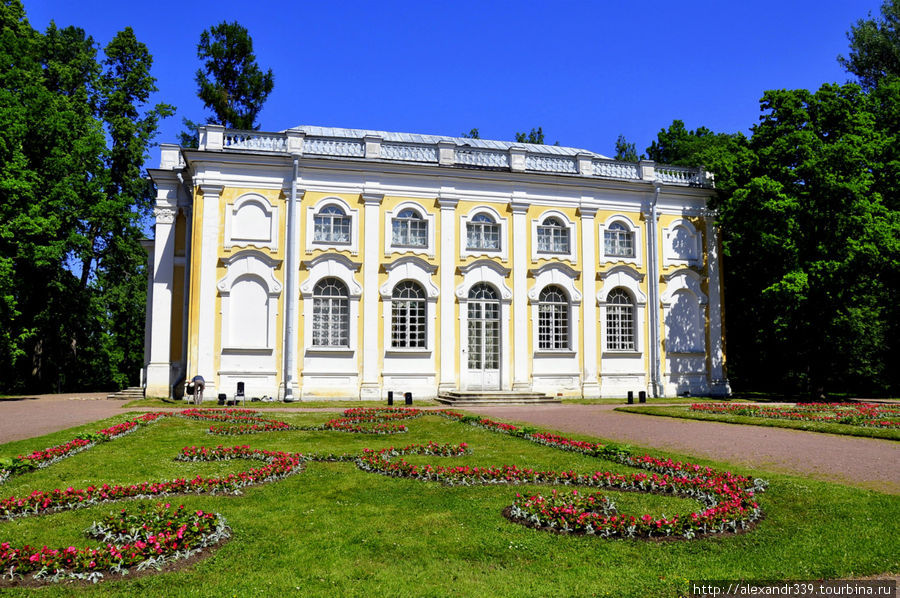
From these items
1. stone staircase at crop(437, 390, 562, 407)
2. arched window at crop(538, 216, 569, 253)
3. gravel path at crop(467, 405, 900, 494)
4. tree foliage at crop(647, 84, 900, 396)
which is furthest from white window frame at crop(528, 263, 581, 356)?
gravel path at crop(467, 405, 900, 494)

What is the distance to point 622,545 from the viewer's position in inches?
233

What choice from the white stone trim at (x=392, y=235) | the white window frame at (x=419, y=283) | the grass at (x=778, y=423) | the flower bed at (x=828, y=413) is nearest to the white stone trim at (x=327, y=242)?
the white stone trim at (x=392, y=235)

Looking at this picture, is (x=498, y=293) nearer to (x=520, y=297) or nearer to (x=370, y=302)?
(x=520, y=297)

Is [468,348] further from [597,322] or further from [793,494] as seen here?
[793,494]

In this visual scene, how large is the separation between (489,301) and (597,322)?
16.0ft

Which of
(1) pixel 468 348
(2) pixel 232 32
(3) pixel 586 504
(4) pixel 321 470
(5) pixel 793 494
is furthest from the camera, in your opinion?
(2) pixel 232 32

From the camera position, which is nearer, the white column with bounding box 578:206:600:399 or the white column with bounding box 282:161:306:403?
the white column with bounding box 282:161:306:403

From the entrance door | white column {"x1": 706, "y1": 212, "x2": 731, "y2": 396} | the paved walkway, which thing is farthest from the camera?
white column {"x1": 706, "y1": 212, "x2": 731, "y2": 396}

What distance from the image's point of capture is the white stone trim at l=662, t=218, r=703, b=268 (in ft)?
96.8

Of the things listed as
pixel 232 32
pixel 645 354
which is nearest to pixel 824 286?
pixel 645 354

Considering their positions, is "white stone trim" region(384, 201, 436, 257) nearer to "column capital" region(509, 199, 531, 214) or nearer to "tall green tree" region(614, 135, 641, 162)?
"column capital" region(509, 199, 531, 214)

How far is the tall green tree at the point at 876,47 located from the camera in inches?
1312

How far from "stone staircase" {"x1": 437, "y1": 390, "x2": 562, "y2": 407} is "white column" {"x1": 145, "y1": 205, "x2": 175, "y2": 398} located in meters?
10.8

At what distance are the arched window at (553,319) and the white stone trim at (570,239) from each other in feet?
4.30
